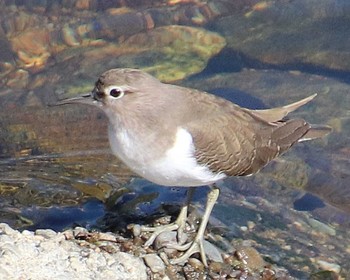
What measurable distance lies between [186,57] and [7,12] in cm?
197

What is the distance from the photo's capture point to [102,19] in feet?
30.1

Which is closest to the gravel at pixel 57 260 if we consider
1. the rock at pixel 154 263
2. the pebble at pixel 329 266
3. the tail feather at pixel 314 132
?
the rock at pixel 154 263

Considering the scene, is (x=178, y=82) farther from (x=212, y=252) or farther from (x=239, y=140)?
(x=212, y=252)

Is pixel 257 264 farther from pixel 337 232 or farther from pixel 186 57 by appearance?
pixel 186 57

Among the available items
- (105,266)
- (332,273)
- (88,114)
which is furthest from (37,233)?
(88,114)

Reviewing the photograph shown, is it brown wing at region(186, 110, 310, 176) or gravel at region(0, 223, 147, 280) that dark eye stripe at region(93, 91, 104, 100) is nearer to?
brown wing at region(186, 110, 310, 176)

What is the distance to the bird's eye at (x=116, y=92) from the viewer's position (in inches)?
201

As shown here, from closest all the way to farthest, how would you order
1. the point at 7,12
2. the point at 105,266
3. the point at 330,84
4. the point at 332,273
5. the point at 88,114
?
the point at 105,266, the point at 332,273, the point at 88,114, the point at 330,84, the point at 7,12

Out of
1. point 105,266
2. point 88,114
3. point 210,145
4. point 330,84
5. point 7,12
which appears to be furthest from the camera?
point 7,12

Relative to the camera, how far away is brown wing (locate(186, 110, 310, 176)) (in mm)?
5277

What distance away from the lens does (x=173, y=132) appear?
16.9 feet

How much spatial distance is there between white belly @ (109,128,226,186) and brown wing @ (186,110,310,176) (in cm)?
6

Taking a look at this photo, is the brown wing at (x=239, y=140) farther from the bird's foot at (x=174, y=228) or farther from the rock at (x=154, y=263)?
the rock at (x=154, y=263)

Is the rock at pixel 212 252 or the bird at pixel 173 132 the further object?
the rock at pixel 212 252
